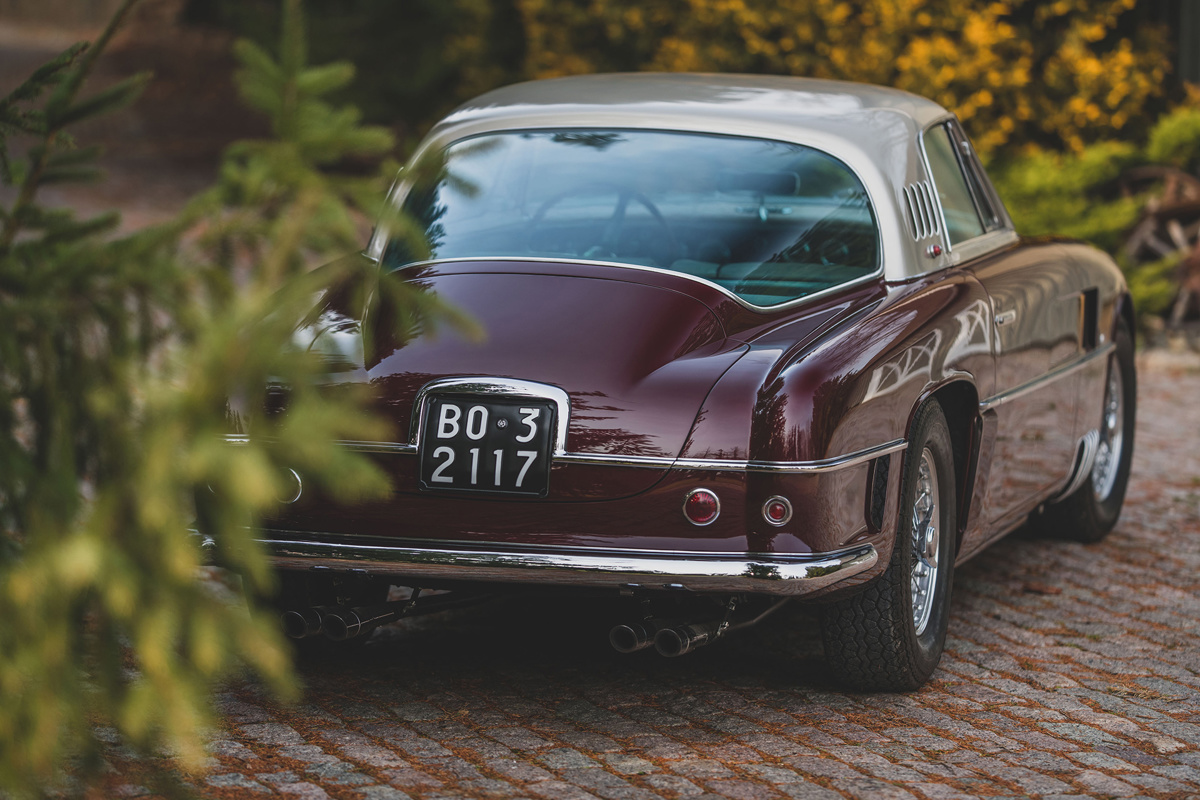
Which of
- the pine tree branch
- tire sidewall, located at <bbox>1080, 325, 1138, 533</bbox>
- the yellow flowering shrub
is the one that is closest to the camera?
the pine tree branch

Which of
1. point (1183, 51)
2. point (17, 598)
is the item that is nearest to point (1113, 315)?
point (17, 598)

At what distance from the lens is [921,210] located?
5.12 m

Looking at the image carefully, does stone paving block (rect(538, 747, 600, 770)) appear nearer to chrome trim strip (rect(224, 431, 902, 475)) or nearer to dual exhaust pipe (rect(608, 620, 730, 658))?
dual exhaust pipe (rect(608, 620, 730, 658))

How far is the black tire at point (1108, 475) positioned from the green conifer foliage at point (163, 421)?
4.37 metres

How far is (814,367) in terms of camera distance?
13.2 ft

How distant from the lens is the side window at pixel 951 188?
5.49 m

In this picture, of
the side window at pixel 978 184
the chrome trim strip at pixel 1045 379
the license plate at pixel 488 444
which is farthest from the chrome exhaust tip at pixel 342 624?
the side window at pixel 978 184

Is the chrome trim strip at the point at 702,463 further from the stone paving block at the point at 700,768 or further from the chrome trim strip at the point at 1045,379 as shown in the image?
the chrome trim strip at the point at 1045,379

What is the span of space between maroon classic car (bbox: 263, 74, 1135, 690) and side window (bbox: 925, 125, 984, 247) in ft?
0.08

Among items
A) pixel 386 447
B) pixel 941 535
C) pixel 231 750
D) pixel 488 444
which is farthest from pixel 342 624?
pixel 941 535

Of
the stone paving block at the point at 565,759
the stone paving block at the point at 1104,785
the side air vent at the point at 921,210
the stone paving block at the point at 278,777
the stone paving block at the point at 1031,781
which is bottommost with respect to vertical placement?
the stone paving block at the point at 1104,785

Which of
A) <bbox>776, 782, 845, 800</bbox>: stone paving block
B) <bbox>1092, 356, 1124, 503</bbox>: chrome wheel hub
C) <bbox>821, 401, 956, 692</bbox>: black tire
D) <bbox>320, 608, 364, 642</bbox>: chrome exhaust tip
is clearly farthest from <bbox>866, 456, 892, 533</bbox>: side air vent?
<bbox>1092, 356, 1124, 503</bbox>: chrome wheel hub

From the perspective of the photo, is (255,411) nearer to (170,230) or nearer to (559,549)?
(170,230)

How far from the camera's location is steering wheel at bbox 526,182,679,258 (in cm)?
496
